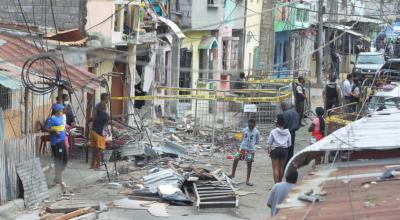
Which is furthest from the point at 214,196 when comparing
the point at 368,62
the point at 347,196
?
the point at 368,62

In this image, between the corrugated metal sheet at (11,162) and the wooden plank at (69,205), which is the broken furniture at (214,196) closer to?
the wooden plank at (69,205)

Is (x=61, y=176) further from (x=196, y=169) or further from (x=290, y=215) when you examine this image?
(x=290, y=215)

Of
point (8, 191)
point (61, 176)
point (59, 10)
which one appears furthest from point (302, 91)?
point (8, 191)

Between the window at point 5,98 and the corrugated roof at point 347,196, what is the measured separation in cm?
683

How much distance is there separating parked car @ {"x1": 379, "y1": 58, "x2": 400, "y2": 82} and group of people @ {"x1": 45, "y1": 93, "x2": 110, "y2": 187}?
40.1ft

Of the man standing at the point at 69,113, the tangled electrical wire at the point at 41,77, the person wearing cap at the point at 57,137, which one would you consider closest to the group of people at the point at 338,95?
the man standing at the point at 69,113

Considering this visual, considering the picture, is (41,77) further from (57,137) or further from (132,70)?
(132,70)

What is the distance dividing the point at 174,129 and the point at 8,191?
10308mm

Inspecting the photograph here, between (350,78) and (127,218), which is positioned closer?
(127,218)

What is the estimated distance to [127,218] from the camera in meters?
12.6

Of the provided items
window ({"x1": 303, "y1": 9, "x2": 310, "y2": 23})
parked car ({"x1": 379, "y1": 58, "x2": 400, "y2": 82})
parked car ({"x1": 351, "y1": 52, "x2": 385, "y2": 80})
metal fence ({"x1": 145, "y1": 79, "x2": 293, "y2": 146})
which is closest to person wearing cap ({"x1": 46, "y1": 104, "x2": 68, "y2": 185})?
metal fence ({"x1": 145, "y1": 79, "x2": 293, "y2": 146})

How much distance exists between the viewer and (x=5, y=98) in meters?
14.1

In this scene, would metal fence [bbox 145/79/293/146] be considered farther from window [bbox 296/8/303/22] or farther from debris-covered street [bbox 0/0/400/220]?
window [bbox 296/8/303/22]

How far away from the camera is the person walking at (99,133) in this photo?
1591cm
